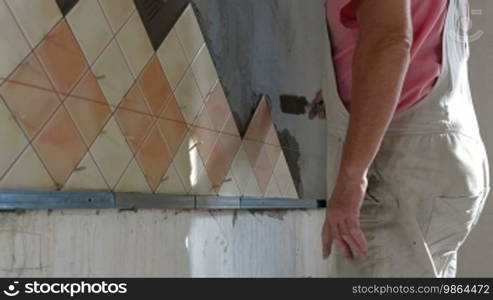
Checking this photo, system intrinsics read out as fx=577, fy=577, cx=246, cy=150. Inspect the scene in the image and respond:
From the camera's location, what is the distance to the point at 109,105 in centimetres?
106

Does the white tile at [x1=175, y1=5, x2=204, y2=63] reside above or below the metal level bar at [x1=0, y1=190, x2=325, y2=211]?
above

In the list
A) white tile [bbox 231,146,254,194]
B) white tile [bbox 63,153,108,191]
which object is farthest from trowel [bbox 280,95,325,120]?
white tile [bbox 63,153,108,191]

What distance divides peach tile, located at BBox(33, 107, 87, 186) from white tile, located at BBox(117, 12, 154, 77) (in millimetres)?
210

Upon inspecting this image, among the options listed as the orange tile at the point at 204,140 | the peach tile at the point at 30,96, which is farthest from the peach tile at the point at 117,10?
the orange tile at the point at 204,140

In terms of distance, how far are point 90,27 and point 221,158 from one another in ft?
1.73

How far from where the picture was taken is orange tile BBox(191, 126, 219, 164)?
1334 mm

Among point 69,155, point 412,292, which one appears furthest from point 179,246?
point 412,292

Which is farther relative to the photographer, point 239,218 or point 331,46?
point 239,218

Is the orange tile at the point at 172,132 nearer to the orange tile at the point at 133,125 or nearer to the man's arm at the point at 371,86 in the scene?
the orange tile at the point at 133,125

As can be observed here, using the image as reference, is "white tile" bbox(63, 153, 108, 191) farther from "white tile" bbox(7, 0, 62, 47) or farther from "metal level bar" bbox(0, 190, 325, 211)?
"white tile" bbox(7, 0, 62, 47)

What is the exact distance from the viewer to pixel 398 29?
0.95 m

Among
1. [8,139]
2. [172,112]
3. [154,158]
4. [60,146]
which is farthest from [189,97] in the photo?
[8,139]

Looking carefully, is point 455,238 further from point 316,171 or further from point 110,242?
point 316,171

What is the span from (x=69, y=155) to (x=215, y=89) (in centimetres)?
55
